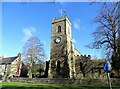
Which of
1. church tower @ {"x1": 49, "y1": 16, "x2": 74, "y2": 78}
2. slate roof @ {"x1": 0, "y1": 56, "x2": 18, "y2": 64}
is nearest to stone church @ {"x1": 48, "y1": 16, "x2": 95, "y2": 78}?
church tower @ {"x1": 49, "y1": 16, "x2": 74, "y2": 78}

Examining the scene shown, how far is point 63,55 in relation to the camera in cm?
4775

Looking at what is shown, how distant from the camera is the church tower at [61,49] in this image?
45.8 m

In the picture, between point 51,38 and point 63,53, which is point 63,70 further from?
point 51,38

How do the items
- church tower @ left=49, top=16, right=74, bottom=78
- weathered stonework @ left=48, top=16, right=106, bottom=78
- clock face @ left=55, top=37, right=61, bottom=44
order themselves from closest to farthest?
weathered stonework @ left=48, top=16, right=106, bottom=78
church tower @ left=49, top=16, right=74, bottom=78
clock face @ left=55, top=37, right=61, bottom=44

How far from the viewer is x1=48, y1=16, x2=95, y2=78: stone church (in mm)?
45853

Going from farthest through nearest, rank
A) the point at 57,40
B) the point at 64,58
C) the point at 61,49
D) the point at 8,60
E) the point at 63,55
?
the point at 8,60, the point at 57,40, the point at 61,49, the point at 63,55, the point at 64,58

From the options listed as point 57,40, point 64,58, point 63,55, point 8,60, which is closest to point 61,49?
point 63,55

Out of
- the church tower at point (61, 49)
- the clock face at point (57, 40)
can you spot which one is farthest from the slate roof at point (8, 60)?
the clock face at point (57, 40)

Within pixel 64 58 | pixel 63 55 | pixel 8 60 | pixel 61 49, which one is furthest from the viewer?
pixel 8 60

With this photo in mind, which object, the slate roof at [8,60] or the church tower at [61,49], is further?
the slate roof at [8,60]

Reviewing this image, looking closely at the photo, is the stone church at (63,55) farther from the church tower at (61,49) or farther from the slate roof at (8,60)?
the slate roof at (8,60)

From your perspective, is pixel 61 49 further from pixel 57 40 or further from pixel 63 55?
pixel 57 40

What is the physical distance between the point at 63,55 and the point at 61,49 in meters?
2.14

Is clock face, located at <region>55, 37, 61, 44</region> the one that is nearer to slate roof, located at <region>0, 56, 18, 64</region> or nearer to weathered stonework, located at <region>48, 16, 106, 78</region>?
weathered stonework, located at <region>48, 16, 106, 78</region>
